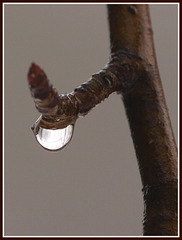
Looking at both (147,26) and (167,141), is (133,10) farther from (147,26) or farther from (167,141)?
(167,141)

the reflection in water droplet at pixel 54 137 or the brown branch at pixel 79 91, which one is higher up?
the brown branch at pixel 79 91

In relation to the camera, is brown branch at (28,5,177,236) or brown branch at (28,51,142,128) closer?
brown branch at (28,51,142,128)

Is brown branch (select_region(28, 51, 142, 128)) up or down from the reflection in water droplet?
up

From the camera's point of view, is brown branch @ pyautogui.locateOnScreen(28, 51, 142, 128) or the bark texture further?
the bark texture

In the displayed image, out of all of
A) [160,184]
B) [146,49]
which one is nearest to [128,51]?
[146,49]

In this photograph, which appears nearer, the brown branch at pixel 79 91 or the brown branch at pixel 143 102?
the brown branch at pixel 79 91
